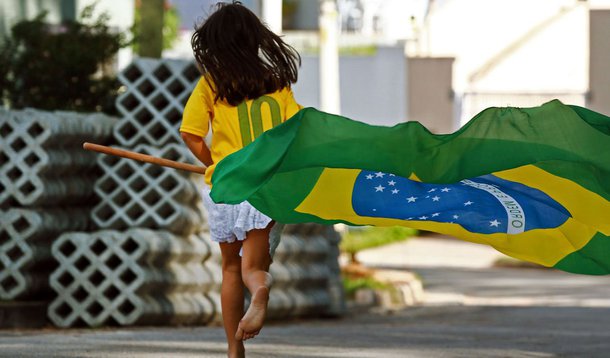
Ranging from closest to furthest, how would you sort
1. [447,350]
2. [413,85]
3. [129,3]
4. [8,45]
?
1. [447,350]
2. [8,45]
3. [129,3]
4. [413,85]

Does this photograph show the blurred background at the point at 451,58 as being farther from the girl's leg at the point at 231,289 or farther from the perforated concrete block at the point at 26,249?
the girl's leg at the point at 231,289

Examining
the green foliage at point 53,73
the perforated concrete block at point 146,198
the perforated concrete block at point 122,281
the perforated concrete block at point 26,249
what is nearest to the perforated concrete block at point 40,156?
the perforated concrete block at point 26,249

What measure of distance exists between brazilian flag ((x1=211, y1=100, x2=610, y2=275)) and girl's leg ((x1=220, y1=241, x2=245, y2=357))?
0.26 metres

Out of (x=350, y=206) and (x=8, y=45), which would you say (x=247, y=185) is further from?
(x=8, y=45)

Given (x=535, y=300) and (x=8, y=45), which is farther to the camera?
(x=535, y=300)

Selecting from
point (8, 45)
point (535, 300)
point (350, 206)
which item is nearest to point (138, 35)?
point (8, 45)

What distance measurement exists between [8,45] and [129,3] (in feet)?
13.2

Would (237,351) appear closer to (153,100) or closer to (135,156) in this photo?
(135,156)

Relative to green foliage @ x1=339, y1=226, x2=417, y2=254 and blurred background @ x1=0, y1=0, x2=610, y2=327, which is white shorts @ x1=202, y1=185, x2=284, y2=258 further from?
green foliage @ x1=339, y1=226, x2=417, y2=254

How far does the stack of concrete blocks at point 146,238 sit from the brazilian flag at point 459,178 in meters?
4.85

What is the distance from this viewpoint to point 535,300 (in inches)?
742

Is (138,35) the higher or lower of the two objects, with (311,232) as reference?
higher

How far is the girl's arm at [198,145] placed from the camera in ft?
24.4

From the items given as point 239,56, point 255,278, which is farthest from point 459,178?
point 239,56
